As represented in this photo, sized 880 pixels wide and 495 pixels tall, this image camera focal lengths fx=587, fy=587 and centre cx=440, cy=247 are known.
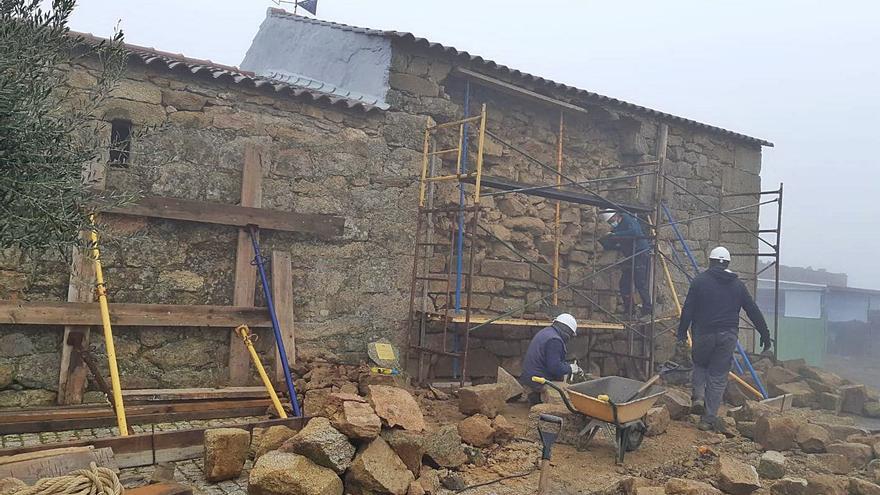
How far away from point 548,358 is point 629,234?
3.23 metres

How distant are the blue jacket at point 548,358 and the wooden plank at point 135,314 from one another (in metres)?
2.94

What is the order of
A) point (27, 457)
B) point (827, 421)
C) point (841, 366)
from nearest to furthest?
1. point (27, 457)
2. point (827, 421)
3. point (841, 366)

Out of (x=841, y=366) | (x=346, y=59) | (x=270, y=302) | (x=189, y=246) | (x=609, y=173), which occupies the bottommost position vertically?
(x=841, y=366)

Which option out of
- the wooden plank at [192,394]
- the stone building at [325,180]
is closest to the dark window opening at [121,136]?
the stone building at [325,180]

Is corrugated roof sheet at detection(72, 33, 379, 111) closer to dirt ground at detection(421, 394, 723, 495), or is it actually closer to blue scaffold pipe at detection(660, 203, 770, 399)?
dirt ground at detection(421, 394, 723, 495)

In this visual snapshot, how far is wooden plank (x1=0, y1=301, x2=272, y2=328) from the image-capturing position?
17.3ft

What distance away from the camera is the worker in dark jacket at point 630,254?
8.96 metres

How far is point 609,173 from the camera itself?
31.6 ft

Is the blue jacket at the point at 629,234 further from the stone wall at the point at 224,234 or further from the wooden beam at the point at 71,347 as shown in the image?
the wooden beam at the point at 71,347

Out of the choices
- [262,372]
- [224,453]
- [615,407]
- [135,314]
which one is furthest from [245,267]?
[615,407]

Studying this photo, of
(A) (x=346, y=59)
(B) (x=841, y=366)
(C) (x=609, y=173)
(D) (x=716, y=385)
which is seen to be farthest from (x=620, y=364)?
(B) (x=841, y=366)

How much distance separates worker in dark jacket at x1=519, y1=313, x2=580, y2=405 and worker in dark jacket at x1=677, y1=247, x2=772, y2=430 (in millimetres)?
1595

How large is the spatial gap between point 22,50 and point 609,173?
27.0 ft

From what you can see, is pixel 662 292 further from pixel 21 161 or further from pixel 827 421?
pixel 21 161
